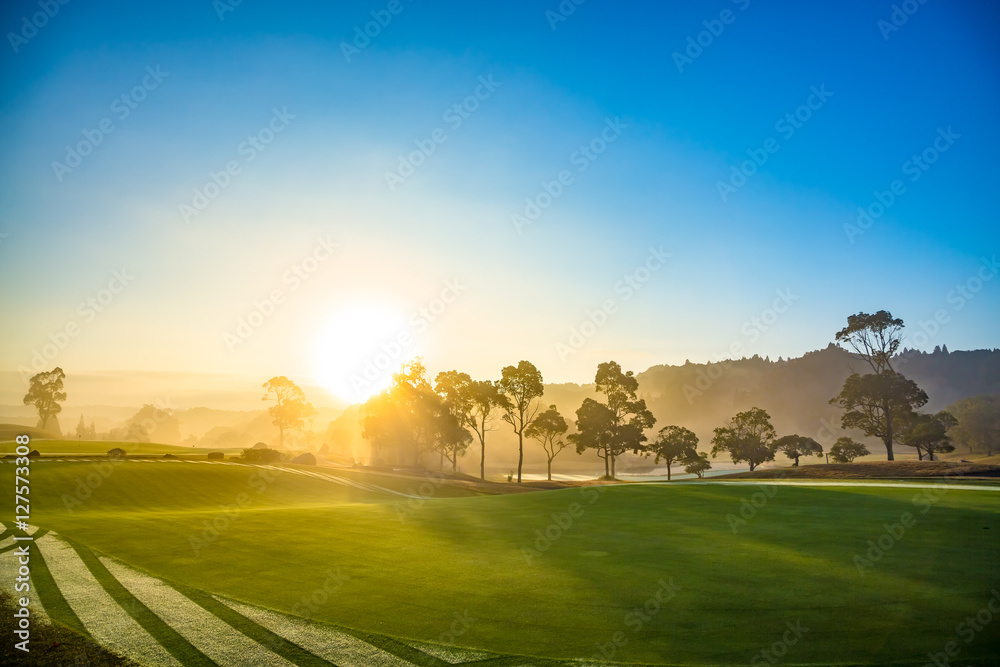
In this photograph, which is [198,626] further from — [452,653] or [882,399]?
[882,399]

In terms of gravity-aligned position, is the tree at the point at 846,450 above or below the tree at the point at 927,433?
below

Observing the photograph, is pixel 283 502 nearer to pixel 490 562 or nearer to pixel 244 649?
pixel 490 562

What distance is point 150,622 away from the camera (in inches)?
400

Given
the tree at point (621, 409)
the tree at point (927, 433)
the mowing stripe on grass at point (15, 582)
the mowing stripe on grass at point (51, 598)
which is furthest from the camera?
the tree at point (621, 409)

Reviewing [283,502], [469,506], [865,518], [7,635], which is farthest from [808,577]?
[283,502]

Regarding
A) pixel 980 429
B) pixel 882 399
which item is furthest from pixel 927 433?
pixel 980 429

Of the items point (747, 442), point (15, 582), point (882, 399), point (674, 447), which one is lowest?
point (674, 447)

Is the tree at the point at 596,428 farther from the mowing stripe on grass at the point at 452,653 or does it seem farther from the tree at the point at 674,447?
the mowing stripe on grass at the point at 452,653

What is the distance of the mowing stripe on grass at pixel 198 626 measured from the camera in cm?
872

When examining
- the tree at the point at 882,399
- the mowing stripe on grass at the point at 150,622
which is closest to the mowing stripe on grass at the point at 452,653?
the mowing stripe on grass at the point at 150,622

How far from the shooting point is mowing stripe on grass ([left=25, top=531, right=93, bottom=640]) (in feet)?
32.6

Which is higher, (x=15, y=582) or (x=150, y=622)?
(x=150, y=622)

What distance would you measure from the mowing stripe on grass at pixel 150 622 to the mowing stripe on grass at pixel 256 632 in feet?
3.12

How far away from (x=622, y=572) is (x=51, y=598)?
1375cm
